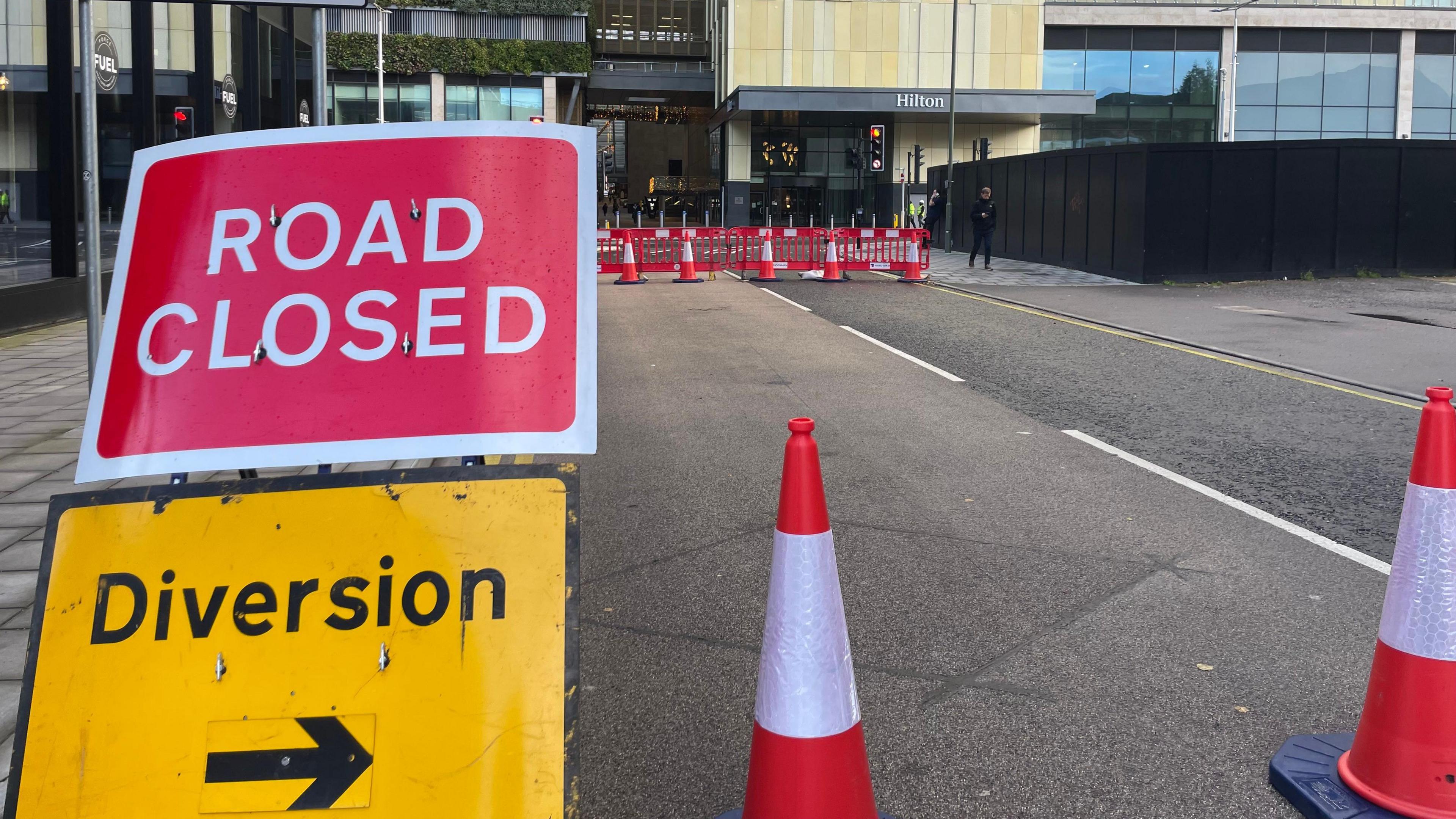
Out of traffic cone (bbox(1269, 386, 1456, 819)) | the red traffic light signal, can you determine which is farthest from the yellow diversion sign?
the red traffic light signal

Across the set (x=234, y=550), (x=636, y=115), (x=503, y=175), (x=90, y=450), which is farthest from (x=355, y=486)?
(x=636, y=115)

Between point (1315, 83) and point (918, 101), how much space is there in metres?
18.0

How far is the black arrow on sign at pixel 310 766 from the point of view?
2.58m

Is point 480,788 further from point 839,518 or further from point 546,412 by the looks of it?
point 839,518

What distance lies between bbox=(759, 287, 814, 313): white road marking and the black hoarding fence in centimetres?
677

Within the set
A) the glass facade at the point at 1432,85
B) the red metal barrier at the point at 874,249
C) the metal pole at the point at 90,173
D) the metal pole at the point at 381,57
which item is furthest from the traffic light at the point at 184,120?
the glass facade at the point at 1432,85

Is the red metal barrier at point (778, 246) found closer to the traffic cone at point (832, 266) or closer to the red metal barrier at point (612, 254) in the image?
the traffic cone at point (832, 266)

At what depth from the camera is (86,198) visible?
5910mm

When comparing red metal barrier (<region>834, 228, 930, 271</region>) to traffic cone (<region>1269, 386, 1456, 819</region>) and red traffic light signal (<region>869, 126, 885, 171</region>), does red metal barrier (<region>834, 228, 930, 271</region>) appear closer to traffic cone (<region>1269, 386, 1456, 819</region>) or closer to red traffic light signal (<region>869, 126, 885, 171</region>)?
red traffic light signal (<region>869, 126, 885, 171</region>)

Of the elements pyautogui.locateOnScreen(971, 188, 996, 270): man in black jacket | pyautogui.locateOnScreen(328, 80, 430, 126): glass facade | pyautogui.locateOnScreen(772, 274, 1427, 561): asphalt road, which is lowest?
pyautogui.locateOnScreen(772, 274, 1427, 561): asphalt road

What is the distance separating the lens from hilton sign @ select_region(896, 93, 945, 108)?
57125 millimetres

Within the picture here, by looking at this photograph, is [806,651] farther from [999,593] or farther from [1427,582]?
[999,593]

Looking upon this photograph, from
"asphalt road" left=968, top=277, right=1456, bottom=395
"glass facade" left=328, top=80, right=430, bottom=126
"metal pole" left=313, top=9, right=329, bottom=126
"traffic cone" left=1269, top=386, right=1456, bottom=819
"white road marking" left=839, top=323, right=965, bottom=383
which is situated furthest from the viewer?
"glass facade" left=328, top=80, right=430, bottom=126

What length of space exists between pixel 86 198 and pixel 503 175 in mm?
3674
